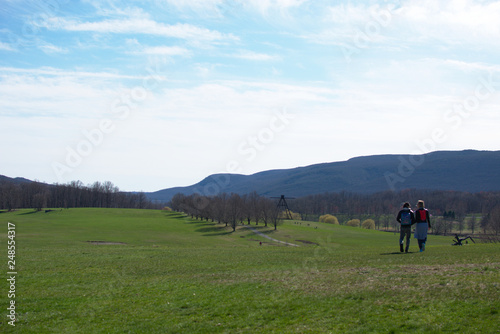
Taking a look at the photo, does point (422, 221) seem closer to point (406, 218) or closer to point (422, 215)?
point (422, 215)

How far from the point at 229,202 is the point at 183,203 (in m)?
43.9

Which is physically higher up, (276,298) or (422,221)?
(422,221)

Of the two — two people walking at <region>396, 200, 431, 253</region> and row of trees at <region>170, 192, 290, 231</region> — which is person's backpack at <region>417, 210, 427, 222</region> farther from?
row of trees at <region>170, 192, 290, 231</region>

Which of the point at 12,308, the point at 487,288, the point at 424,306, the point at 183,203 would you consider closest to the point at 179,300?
the point at 12,308

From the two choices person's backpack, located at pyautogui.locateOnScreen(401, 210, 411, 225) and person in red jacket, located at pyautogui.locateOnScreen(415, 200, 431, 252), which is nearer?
person in red jacket, located at pyautogui.locateOnScreen(415, 200, 431, 252)

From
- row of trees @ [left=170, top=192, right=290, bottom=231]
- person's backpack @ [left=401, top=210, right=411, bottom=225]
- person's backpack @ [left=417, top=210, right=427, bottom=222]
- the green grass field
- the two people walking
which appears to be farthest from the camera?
row of trees @ [left=170, top=192, right=290, bottom=231]

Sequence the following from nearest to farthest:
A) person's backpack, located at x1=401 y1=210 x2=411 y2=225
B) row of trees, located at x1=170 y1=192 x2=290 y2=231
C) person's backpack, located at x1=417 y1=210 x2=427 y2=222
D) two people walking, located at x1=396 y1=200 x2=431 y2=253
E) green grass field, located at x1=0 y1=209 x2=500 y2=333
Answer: green grass field, located at x1=0 y1=209 x2=500 y2=333 → person's backpack, located at x1=417 y1=210 x2=427 y2=222 → two people walking, located at x1=396 y1=200 x2=431 y2=253 → person's backpack, located at x1=401 y1=210 x2=411 y2=225 → row of trees, located at x1=170 y1=192 x2=290 y2=231

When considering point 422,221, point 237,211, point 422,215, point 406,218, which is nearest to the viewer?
point 422,215

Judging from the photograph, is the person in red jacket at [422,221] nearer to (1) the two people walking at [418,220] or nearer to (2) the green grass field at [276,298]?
(1) the two people walking at [418,220]

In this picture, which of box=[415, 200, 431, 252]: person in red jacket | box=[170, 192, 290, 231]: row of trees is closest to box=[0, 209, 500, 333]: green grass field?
Answer: box=[415, 200, 431, 252]: person in red jacket

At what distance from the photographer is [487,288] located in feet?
39.6

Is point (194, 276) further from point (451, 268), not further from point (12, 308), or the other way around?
point (451, 268)

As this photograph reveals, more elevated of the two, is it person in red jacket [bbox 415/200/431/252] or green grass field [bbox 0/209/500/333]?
person in red jacket [bbox 415/200/431/252]

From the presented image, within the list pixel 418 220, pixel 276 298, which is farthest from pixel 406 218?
pixel 276 298
